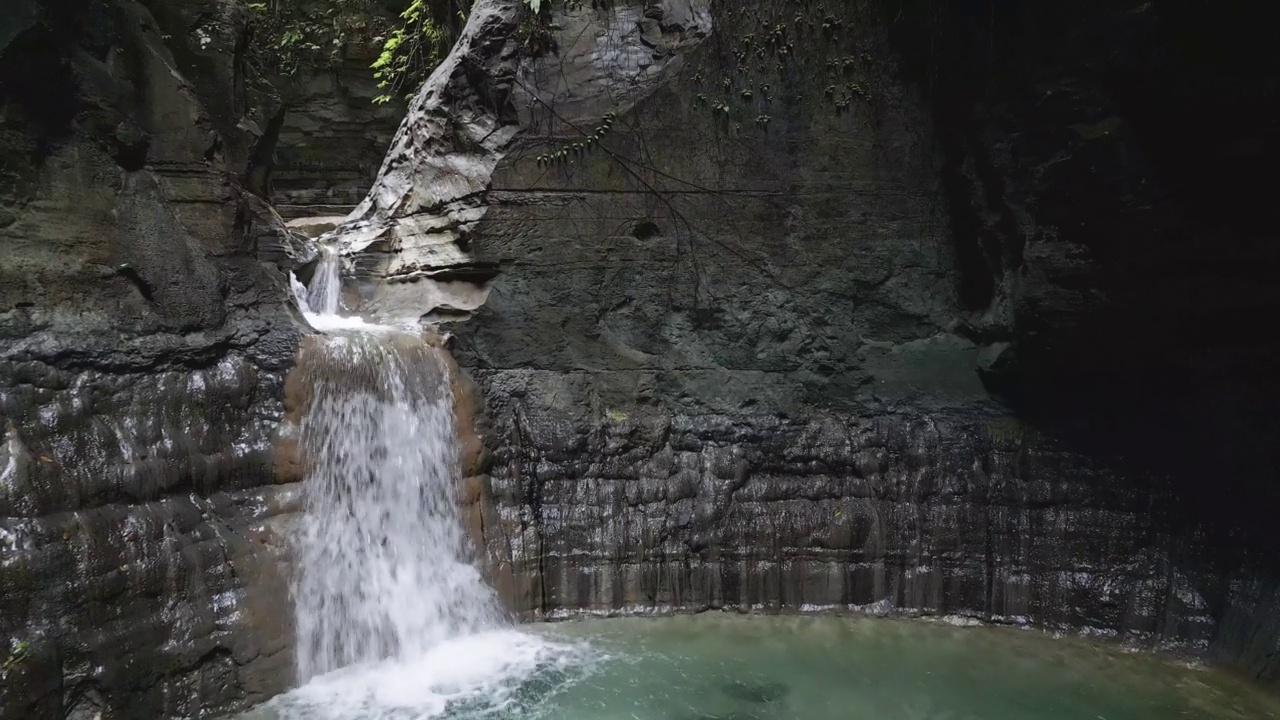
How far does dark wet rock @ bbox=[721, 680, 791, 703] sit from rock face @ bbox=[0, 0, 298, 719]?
2807mm

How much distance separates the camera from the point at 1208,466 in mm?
5207

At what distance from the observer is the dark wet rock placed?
4.37m

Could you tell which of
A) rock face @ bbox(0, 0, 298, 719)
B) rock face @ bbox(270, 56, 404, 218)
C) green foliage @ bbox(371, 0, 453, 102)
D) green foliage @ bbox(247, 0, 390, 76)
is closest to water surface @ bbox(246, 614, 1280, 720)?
rock face @ bbox(0, 0, 298, 719)

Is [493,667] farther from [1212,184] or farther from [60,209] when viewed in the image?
[1212,184]

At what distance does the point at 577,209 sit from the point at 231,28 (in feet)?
10.5

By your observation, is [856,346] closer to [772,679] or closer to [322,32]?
[772,679]

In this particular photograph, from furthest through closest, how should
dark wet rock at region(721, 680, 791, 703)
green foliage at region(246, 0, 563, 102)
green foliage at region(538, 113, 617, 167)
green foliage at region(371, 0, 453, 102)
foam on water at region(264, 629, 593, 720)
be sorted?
1. green foliage at region(246, 0, 563, 102)
2. green foliage at region(371, 0, 453, 102)
3. green foliage at region(538, 113, 617, 167)
4. dark wet rock at region(721, 680, 791, 703)
5. foam on water at region(264, 629, 593, 720)

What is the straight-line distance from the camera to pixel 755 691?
4461mm

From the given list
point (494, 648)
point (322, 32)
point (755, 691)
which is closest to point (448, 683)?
point (494, 648)

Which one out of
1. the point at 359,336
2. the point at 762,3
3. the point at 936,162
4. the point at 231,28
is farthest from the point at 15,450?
the point at 936,162

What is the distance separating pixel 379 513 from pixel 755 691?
114 inches

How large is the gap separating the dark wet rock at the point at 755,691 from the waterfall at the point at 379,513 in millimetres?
1897

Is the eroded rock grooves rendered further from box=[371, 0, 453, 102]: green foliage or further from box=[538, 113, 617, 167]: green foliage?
box=[371, 0, 453, 102]: green foliage

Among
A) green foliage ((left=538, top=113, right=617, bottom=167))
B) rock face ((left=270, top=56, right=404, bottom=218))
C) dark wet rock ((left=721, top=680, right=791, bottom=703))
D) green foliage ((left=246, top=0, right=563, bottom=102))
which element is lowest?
dark wet rock ((left=721, top=680, right=791, bottom=703))
